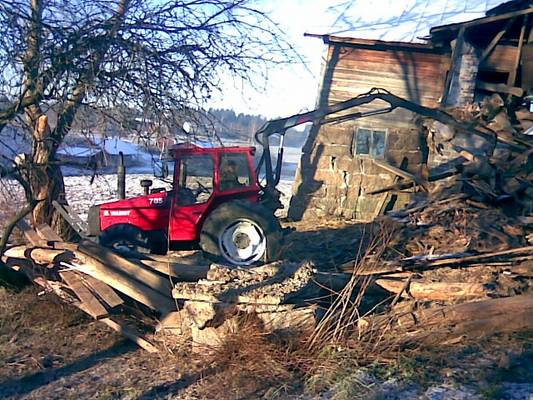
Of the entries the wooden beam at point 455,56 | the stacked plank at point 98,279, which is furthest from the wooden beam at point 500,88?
the stacked plank at point 98,279

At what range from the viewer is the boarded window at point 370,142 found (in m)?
12.7

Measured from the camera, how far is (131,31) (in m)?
5.34

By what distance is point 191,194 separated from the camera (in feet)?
26.7

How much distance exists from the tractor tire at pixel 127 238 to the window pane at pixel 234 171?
136 centimetres

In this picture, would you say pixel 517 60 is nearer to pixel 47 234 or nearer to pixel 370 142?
pixel 370 142

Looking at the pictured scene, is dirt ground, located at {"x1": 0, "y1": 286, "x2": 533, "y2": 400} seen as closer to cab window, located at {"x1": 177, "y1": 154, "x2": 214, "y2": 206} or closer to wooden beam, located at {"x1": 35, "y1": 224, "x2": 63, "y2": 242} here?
wooden beam, located at {"x1": 35, "y1": 224, "x2": 63, "y2": 242}

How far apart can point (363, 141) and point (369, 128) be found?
317mm

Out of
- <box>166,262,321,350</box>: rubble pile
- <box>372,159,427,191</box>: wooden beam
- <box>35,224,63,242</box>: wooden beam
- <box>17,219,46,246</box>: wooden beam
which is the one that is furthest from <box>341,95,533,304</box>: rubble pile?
<box>17,219,46,246</box>: wooden beam

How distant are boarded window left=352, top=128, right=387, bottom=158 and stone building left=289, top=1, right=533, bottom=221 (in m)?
0.02

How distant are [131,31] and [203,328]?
2881 millimetres

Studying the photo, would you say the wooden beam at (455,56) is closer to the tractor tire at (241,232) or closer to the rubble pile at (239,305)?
the tractor tire at (241,232)

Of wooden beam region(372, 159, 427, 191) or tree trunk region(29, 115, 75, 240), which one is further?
wooden beam region(372, 159, 427, 191)

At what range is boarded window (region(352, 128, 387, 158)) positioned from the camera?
41.8 feet

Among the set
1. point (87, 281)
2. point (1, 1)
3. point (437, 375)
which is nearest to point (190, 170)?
point (87, 281)
